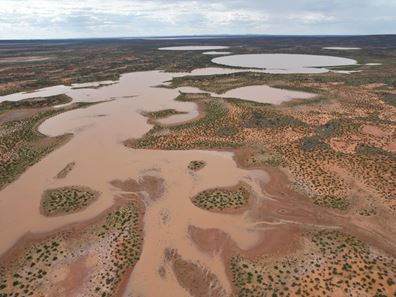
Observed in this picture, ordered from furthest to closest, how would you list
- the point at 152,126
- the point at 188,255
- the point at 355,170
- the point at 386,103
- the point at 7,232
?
1. the point at 386,103
2. the point at 152,126
3. the point at 355,170
4. the point at 7,232
5. the point at 188,255

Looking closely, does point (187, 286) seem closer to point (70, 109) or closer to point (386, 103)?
point (70, 109)

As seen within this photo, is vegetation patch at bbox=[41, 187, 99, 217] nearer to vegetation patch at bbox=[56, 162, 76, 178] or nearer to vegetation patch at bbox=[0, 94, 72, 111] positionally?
vegetation patch at bbox=[56, 162, 76, 178]

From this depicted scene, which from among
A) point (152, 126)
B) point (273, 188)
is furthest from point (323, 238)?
point (152, 126)

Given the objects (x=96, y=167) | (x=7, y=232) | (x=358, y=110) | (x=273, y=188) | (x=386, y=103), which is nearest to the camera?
(x=7, y=232)

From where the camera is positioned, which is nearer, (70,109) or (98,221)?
(98,221)

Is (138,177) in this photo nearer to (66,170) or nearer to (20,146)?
(66,170)

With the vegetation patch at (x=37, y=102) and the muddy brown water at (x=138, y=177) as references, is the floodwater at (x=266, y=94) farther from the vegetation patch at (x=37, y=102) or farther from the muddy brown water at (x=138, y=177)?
the vegetation patch at (x=37, y=102)

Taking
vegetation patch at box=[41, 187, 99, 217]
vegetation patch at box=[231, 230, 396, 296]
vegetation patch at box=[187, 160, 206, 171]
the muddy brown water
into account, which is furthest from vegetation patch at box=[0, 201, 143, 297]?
vegetation patch at box=[187, 160, 206, 171]

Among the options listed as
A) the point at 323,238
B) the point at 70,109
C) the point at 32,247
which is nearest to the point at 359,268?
the point at 323,238
